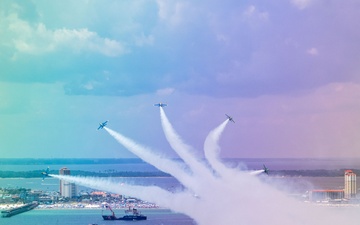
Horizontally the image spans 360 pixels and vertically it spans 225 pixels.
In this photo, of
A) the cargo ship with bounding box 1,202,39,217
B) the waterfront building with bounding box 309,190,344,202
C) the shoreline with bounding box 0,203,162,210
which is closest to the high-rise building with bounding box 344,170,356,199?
the waterfront building with bounding box 309,190,344,202

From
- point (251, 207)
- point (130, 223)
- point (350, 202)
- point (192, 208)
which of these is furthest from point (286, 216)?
point (350, 202)

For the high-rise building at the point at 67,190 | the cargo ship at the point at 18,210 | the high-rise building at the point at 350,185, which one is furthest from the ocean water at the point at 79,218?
the high-rise building at the point at 350,185

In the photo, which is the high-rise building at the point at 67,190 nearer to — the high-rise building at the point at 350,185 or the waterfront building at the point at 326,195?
the waterfront building at the point at 326,195

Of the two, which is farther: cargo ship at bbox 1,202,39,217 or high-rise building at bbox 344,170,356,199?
high-rise building at bbox 344,170,356,199

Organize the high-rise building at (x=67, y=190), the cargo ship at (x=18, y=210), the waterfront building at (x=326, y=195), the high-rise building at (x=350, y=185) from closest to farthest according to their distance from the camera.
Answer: the cargo ship at (x=18, y=210)
the waterfront building at (x=326, y=195)
the high-rise building at (x=350, y=185)
the high-rise building at (x=67, y=190)

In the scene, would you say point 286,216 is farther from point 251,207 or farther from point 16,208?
point 16,208

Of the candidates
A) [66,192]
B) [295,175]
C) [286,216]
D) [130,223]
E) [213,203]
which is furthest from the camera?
[295,175]

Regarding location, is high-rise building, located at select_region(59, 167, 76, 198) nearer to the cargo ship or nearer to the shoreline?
the shoreline

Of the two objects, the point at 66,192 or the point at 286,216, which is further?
the point at 66,192

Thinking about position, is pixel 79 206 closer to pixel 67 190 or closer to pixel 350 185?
pixel 67 190
